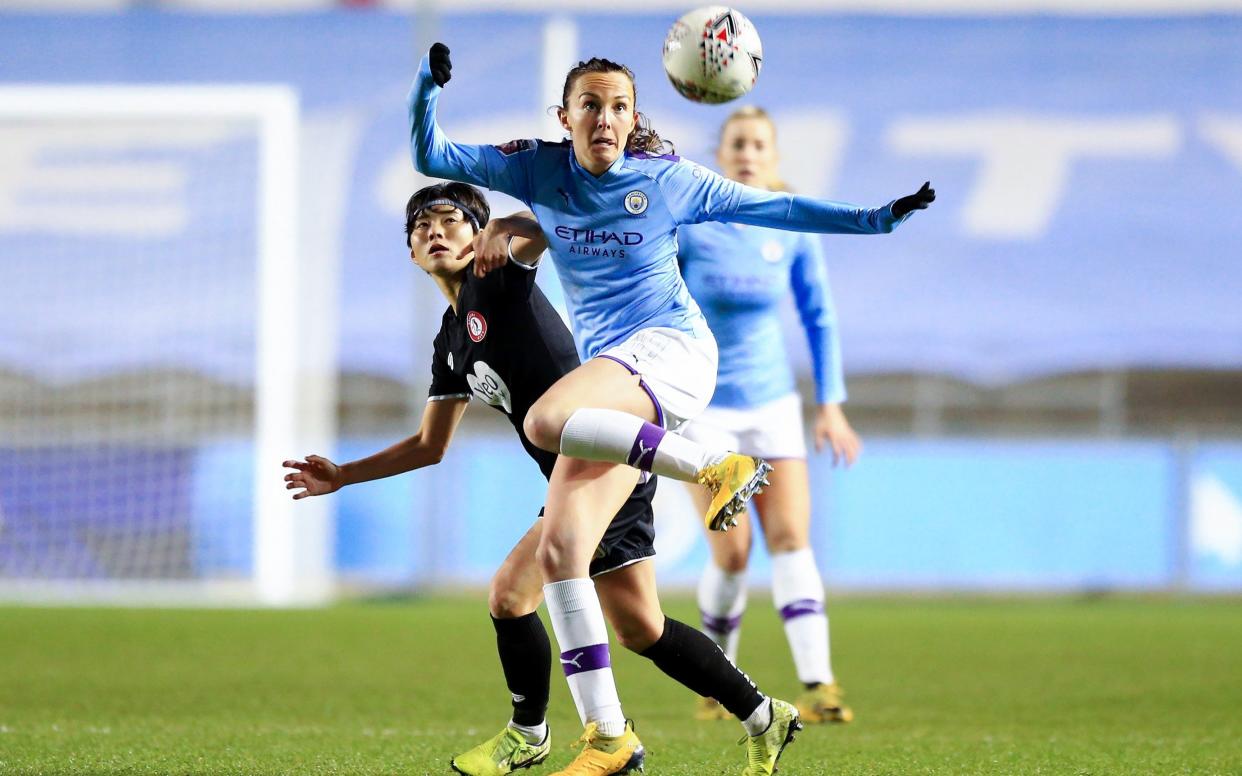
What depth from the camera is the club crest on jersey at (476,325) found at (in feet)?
13.5

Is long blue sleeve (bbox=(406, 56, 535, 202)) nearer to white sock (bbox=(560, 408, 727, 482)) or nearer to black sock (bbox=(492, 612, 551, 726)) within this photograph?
white sock (bbox=(560, 408, 727, 482))

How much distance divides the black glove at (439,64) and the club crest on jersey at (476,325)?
613mm

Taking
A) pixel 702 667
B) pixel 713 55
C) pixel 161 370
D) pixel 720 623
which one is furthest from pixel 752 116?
pixel 161 370

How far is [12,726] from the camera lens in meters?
5.23

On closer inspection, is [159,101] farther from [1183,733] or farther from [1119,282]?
[1119,282]

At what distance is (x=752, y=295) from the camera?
586 centimetres

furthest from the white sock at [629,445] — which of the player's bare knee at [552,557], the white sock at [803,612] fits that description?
the white sock at [803,612]

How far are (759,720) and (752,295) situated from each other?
2175mm

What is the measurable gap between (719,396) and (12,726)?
2749 mm

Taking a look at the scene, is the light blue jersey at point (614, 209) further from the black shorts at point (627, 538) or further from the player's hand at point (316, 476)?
the player's hand at point (316, 476)

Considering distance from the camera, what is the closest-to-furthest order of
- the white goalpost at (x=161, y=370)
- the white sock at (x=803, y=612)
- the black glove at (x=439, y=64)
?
the black glove at (x=439, y=64) → the white sock at (x=803, y=612) → the white goalpost at (x=161, y=370)

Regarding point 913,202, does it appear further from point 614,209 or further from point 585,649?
point 585,649

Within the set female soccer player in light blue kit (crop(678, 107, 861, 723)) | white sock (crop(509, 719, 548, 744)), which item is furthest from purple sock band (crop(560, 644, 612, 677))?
female soccer player in light blue kit (crop(678, 107, 861, 723))

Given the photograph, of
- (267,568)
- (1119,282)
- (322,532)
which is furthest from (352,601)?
(1119,282)
